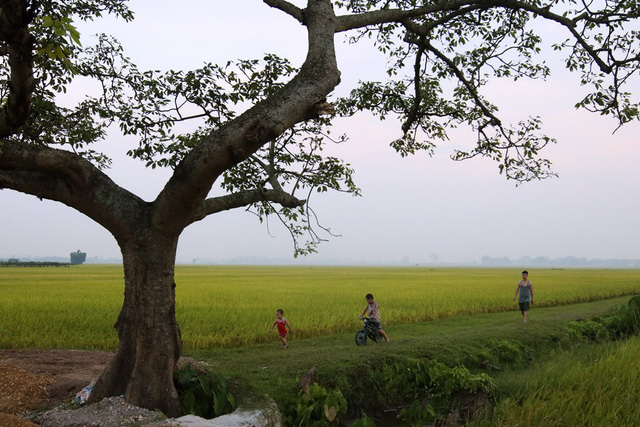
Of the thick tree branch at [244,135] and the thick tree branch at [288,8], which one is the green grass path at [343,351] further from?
the thick tree branch at [288,8]

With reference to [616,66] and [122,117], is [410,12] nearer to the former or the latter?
[616,66]

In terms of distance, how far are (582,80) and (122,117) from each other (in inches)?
381

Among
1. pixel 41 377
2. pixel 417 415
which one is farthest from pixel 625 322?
pixel 41 377

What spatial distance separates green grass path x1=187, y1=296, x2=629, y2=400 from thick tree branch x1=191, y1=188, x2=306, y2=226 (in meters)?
2.56

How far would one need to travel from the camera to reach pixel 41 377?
26.5 feet

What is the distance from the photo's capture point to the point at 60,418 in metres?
5.89

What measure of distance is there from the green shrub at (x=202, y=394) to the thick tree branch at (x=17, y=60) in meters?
3.82

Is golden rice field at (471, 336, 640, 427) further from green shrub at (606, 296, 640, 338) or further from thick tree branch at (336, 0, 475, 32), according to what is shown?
thick tree branch at (336, 0, 475, 32)

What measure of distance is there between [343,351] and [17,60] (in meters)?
7.71

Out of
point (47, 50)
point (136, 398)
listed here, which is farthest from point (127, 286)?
point (47, 50)

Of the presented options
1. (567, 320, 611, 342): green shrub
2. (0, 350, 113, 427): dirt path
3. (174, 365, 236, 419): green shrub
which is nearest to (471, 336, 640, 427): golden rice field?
(174, 365, 236, 419): green shrub

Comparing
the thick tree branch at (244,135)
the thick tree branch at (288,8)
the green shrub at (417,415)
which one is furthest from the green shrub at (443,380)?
the thick tree branch at (288,8)

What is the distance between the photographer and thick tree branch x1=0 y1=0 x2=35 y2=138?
4910mm

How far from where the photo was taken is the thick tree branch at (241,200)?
747 centimetres
